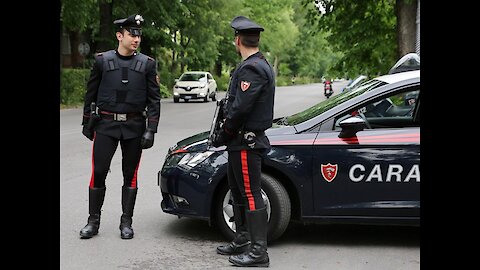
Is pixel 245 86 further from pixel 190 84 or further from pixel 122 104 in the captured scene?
pixel 190 84

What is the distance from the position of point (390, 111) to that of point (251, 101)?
1.88m

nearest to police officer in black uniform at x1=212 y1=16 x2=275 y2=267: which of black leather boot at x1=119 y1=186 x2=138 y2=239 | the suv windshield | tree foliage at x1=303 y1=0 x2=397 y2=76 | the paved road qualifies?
the paved road

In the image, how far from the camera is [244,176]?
4668 mm

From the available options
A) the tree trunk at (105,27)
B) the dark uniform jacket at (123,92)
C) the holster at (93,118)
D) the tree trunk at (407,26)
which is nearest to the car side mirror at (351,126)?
the dark uniform jacket at (123,92)

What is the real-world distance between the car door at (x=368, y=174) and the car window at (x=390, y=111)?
27 centimetres

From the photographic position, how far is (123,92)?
5.36 metres

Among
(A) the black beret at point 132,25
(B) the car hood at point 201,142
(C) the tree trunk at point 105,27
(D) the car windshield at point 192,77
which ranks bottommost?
(B) the car hood at point 201,142

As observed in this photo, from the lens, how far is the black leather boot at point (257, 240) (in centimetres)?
470

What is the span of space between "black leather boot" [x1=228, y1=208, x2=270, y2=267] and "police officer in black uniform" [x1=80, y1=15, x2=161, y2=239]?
4.04 feet

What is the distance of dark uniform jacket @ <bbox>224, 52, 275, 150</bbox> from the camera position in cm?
448

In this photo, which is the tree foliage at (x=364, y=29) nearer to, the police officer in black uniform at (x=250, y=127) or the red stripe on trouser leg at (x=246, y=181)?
the police officer in black uniform at (x=250, y=127)

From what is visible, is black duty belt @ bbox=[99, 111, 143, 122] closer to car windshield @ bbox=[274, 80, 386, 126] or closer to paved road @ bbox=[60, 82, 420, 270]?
paved road @ bbox=[60, 82, 420, 270]
